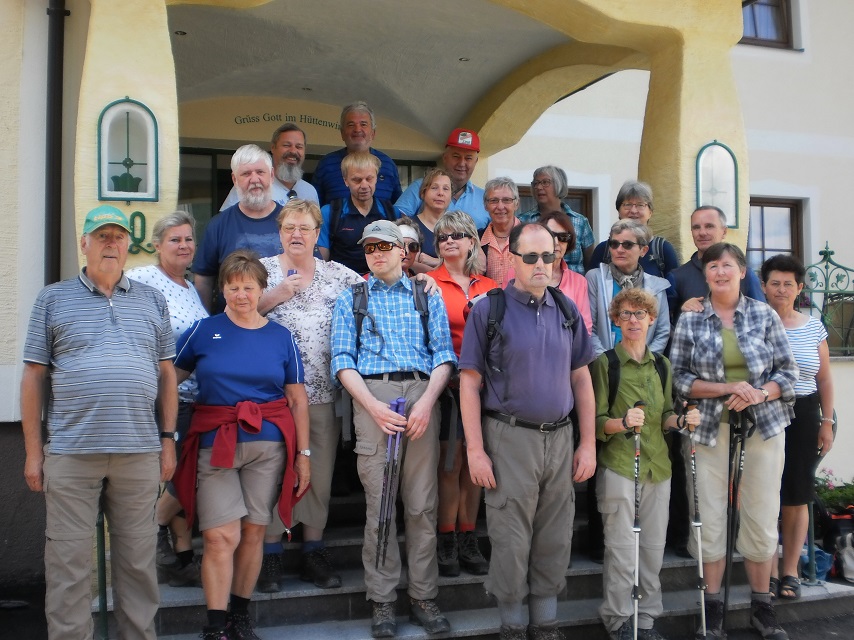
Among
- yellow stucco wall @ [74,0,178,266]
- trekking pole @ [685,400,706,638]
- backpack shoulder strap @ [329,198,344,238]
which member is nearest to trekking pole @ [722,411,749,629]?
trekking pole @ [685,400,706,638]

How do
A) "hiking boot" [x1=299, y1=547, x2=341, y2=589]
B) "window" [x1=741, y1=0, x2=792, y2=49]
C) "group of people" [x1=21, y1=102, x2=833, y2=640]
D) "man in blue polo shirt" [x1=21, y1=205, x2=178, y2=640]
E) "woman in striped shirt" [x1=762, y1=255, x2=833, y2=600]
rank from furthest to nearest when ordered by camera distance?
"window" [x1=741, y1=0, x2=792, y2=49]
"woman in striped shirt" [x1=762, y1=255, x2=833, y2=600]
"hiking boot" [x1=299, y1=547, x2=341, y2=589]
"group of people" [x1=21, y1=102, x2=833, y2=640]
"man in blue polo shirt" [x1=21, y1=205, x2=178, y2=640]

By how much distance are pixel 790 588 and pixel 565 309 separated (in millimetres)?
2222

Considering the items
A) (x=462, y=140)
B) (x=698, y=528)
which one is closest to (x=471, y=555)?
(x=698, y=528)

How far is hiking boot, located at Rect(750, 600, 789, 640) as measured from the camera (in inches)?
165

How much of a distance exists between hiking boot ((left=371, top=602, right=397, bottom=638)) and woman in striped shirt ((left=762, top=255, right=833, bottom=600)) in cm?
229

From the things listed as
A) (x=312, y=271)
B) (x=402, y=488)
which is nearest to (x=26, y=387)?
(x=312, y=271)

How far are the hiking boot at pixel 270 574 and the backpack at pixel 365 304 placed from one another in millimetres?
1108

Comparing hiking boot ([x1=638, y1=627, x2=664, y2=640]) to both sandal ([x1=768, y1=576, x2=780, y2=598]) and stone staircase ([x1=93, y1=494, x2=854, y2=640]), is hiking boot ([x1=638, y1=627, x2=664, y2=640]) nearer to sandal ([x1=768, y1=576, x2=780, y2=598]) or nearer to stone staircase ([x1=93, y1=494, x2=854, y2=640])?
stone staircase ([x1=93, y1=494, x2=854, y2=640])

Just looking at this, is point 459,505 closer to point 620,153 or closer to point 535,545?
point 535,545

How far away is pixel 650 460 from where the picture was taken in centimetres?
397

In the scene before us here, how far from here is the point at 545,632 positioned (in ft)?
12.1

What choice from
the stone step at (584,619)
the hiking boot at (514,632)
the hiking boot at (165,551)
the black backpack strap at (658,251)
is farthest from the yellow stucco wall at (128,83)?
the black backpack strap at (658,251)

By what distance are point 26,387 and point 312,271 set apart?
1.41 metres

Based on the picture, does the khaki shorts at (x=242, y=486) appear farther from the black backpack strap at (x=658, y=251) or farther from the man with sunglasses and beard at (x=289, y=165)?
the black backpack strap at (x=658, y=251)
